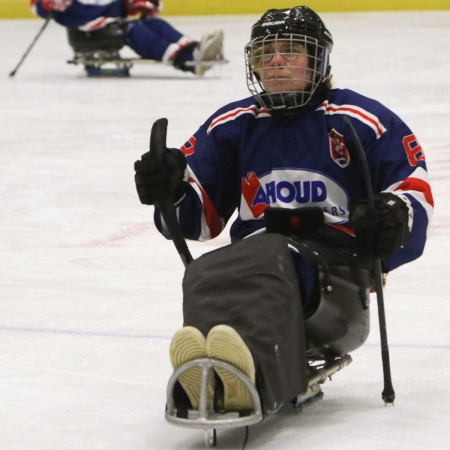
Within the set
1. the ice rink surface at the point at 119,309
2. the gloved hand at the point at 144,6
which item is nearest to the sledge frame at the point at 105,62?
the gloved hand at the point at 144,6

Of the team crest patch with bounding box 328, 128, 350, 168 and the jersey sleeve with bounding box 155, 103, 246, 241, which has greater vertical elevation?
the team crest patch with bounding box 328, 128, 350, 168

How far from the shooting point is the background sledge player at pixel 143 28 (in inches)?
289

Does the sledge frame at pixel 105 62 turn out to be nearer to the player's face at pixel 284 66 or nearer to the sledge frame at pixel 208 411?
the player's face at pixel 284 66

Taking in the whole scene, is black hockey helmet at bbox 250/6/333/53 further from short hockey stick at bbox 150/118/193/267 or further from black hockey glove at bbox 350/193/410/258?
black hockey glove at bbox 350/193/410/258

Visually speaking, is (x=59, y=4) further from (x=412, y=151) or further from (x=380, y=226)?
(x=380, y=226)

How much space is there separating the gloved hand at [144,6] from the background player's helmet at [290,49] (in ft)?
18.2

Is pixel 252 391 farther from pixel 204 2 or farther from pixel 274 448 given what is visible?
pixel 204 2

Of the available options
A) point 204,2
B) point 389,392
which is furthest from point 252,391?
point 204,2

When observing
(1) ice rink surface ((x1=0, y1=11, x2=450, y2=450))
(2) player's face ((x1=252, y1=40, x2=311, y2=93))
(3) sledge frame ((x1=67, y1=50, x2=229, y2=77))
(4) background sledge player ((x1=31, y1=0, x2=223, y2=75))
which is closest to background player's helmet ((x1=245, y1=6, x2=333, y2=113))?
(2) player's face ((x1=252, y1=40, x2=311, y2=93))

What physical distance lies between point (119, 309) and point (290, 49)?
2.87 ft

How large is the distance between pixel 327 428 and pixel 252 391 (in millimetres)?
254

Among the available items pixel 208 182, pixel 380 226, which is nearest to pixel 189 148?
pixel 208 182

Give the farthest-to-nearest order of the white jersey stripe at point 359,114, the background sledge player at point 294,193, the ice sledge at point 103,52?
the ice sledge at point 103,52 → the white jersey stripe at point 359,114 → the background sledge player at point 294,193

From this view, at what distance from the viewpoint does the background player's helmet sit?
77.2 inches
